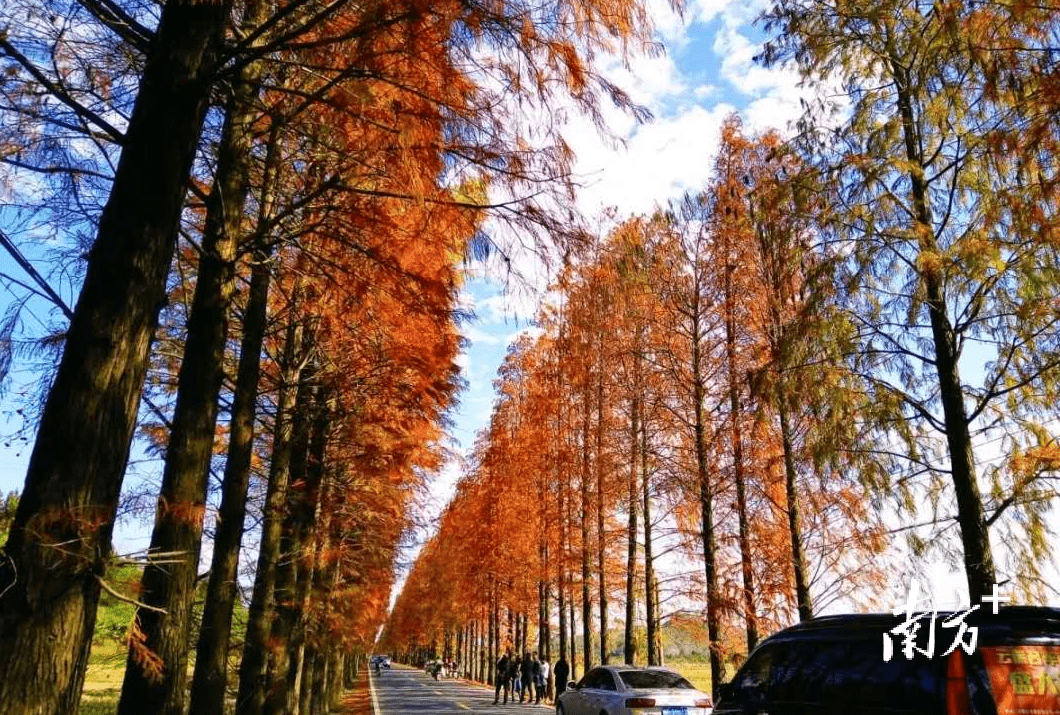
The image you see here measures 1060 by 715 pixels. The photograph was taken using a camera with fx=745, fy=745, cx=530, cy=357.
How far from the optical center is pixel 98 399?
3.65 meters

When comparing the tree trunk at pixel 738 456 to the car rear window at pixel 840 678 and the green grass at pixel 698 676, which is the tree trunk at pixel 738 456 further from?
the car rear window at pixel 840 678

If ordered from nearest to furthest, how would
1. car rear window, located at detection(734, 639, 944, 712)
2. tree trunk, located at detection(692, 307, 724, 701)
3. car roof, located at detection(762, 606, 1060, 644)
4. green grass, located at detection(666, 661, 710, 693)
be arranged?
car roof, located at detection(762, 606, 1060, 644), car rear window, located at detection(734, 639, 944, 712), tree trunk, located at detection(692, 307, 724, 701), green grass, located at detection(666, 661, 710, 693)

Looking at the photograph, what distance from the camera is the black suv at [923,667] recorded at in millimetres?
5082

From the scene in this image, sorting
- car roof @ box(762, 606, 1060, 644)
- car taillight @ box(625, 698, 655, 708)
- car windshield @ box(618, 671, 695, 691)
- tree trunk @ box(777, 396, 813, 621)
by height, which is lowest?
car taillight @ box(625, 698, 655, 708)

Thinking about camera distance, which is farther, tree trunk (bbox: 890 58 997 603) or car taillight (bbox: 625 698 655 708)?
car taillight (bbox: 625 698 655 708)

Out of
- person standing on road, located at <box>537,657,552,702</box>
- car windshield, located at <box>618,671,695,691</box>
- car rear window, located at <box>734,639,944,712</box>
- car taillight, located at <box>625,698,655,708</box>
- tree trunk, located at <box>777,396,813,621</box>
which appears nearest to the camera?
car rear window, located at <box>734,639,944,712</box>

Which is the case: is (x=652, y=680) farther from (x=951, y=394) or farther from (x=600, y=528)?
(x=600, y=528)

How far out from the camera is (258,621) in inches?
400

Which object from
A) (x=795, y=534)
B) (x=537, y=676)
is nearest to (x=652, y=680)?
(x=795, y=534)

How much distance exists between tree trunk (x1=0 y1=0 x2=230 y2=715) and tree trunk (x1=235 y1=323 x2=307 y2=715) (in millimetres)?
5220

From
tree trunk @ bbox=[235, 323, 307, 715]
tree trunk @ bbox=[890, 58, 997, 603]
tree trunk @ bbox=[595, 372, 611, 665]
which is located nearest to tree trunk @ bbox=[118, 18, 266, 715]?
tree trunk @ bbox=[235, 323, 307, 715]

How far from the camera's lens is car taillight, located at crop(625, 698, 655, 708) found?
493 inches

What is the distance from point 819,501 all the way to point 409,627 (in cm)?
7159

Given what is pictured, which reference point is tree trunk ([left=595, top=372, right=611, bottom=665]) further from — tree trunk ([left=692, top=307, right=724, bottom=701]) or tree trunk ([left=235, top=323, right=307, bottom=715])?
tree trunk ([left=235, top=323, right=307, bottom=715])
